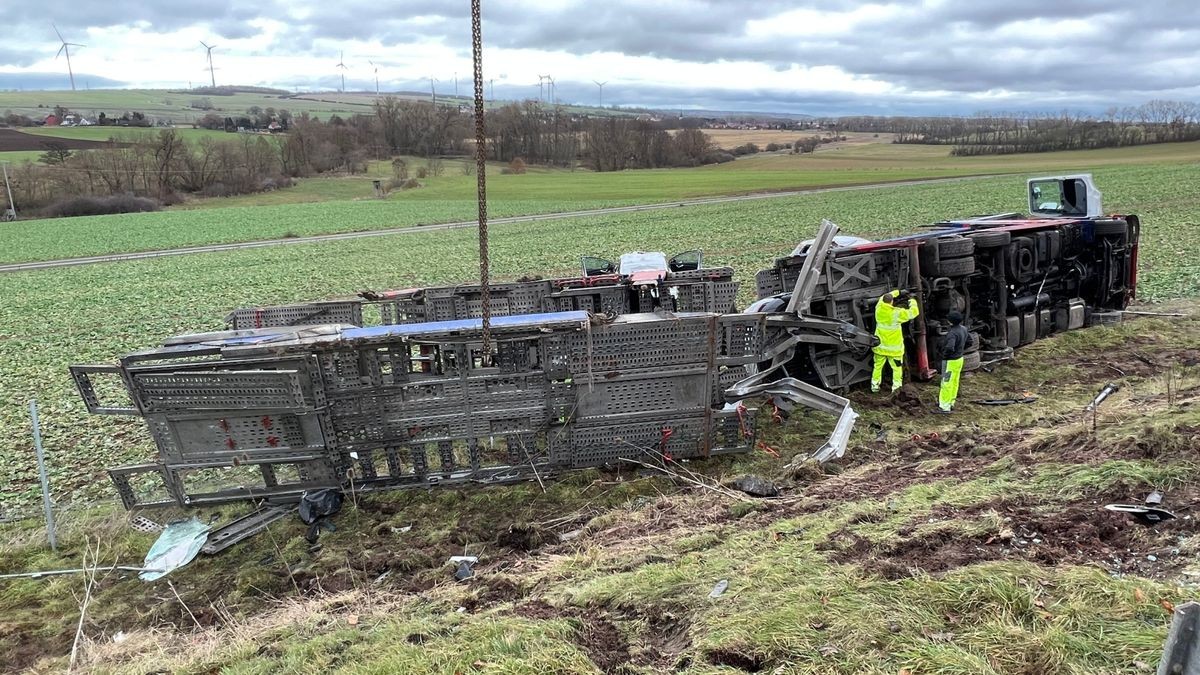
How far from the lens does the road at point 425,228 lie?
34.7 metres

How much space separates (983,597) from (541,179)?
7930 cm

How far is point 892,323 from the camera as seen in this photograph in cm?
977

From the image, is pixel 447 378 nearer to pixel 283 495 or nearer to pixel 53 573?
pixel 283 495

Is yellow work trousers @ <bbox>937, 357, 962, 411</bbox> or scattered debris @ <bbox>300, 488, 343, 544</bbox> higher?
yellow work trousers @ <bbox>937, 357, 962, 411</bbox>

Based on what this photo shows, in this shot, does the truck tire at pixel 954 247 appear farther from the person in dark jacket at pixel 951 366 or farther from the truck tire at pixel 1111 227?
the truck tire at pixel 1111 227

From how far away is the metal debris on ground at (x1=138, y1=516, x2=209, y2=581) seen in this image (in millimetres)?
6527

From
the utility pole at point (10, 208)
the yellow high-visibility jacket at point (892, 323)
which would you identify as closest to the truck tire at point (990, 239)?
the yellow high-visibility jacket at point (892, 323)

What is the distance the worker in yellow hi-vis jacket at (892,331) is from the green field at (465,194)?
30.6 metres

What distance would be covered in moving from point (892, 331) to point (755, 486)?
417 cm

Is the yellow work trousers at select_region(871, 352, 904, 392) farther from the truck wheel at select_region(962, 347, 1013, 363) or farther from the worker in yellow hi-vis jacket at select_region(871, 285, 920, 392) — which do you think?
the truck wheel at select_region(962, 347, 1013, 363)

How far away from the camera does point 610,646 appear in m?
4.20

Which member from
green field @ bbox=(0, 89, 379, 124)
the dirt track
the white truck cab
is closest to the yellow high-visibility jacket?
the white truck cab

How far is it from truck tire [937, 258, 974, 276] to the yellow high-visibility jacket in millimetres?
1109

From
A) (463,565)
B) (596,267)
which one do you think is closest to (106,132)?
(596,267)
